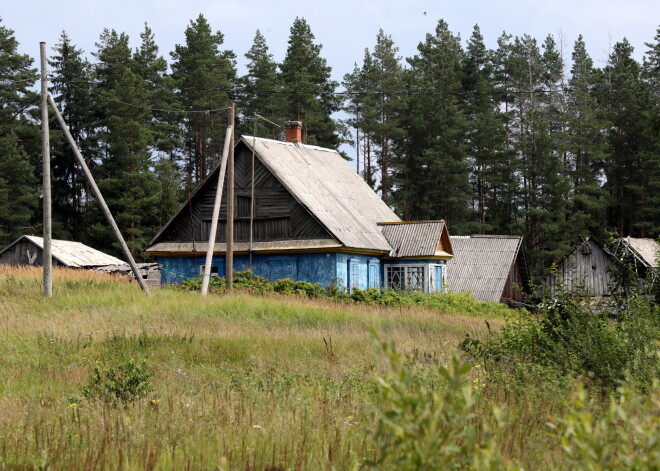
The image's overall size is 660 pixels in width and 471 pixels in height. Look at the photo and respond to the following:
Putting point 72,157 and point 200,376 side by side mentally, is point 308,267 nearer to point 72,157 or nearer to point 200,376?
point 200,376

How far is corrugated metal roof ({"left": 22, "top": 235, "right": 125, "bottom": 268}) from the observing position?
108ft

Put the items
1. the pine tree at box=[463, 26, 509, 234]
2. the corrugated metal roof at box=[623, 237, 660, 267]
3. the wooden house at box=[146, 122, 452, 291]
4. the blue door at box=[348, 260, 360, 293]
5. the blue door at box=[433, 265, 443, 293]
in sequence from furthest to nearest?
1. the pine tree at box=[463, 26, 509, 234]
2. the corrugated metal roof at box=[623, 237, 660, 267]
3. the blue door at box=[433, 265, 443, 293]
4. the blue door at box=[348, 260, 360, 293]
5. the wooden house at box=[146, 122, 452, 291]

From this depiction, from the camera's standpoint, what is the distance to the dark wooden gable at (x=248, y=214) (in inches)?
1081

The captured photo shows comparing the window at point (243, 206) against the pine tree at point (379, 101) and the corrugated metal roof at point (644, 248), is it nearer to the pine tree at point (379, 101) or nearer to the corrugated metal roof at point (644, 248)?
the corrugated metal roof at point (644, 248)

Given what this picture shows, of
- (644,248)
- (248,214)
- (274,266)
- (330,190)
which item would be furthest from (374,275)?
(644,248)

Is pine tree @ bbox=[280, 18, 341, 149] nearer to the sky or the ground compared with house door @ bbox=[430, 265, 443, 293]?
nearer to the sky

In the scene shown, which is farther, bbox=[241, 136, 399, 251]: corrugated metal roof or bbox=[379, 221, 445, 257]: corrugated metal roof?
bbox=[379, 221, 445, 257]: corrugated metal roof

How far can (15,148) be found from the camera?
1833 inches

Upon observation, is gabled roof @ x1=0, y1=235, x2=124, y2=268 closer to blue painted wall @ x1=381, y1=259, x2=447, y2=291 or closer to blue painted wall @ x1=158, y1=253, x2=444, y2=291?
blue painted wall @ x1=158, y1=253, x2=444, y2=291

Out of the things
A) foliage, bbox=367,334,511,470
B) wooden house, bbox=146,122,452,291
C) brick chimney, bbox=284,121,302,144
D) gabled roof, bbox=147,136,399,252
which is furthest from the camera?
brick chimney, bbox=284,121,302,144

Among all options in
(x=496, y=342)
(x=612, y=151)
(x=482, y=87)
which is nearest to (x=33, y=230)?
(x=482, y=87)

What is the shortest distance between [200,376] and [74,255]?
2638 cm

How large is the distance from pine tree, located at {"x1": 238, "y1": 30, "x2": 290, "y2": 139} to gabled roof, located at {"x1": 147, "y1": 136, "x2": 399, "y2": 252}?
2064 cm

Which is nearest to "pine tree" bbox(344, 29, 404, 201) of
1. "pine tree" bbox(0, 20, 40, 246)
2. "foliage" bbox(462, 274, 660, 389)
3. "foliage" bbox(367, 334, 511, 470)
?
"pine tree" bbox(0, 20, 40, 246)
